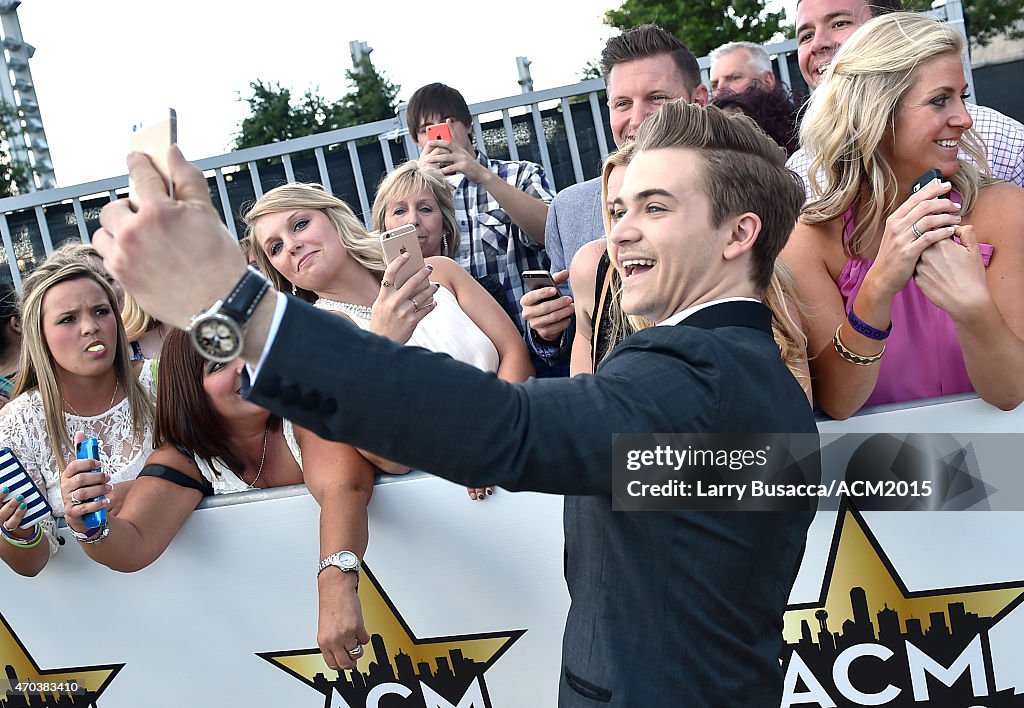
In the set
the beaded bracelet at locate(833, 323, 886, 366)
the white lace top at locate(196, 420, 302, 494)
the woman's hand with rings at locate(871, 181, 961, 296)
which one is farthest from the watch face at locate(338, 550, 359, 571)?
the woman's hand with rings at locate(871, 181, 961, 296)

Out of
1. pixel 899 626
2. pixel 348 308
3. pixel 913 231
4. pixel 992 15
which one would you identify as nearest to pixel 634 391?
pixel 913 231

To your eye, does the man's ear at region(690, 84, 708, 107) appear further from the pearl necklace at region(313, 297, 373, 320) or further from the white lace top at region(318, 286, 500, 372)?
the pearl necklace at region(313, 297, 373, 320)

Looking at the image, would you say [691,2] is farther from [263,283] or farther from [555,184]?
[263,283]

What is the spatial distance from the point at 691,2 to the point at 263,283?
16.7 m

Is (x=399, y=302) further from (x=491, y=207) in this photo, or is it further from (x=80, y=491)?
(x=491, y=207)

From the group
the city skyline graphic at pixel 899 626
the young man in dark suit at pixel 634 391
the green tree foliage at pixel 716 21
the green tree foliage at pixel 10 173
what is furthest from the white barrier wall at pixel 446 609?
the green tree foliage at pixel 716 21

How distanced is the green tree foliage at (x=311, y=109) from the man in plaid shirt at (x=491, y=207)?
7.90m

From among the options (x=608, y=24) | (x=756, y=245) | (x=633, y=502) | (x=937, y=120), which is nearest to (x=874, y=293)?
(x=937, y=120)

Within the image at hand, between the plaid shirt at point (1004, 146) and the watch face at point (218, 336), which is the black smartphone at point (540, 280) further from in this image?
the watch face at point (218, 336)

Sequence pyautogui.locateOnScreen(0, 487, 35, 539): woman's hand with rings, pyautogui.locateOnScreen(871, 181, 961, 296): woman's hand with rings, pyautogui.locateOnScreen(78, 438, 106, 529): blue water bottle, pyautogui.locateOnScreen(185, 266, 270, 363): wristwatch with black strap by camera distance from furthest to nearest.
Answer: pyautogui.locateOnScreen(0, 487, 35, 539): woman's hand with rings, pyautogui.locateOnScreen(78, 438, 106, 529): blue water bottle, pyautogui.locateOnScreen(871, 181, 961, 296): woman's hand with rings, pyautogui.locateOnScreen(185, 266, 270, 363): wristwatch with black strap

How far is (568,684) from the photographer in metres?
1.58

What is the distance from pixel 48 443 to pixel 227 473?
2.17ft

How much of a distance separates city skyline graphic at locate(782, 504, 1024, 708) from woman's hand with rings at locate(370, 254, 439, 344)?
3.79 feet

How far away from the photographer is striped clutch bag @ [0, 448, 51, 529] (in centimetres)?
261
